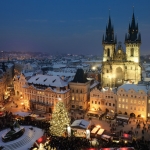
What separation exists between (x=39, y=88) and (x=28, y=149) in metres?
28.9

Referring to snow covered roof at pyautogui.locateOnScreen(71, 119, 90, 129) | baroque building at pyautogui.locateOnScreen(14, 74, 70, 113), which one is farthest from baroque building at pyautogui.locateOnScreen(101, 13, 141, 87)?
snow covered roof at pyautogui.locateOnScreen(71, 119, 90, 129)

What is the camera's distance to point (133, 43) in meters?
79.2

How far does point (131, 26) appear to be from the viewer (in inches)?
3162

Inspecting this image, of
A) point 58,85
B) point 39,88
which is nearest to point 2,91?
point 39,88

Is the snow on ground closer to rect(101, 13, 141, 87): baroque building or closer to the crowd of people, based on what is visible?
the crowd of people

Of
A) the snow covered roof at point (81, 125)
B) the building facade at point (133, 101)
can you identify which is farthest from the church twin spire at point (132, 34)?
the snow covered roof at point (81, 125)

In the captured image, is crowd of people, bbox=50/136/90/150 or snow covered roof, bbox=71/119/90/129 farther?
snow covered roof, bbox=71/119/90/129

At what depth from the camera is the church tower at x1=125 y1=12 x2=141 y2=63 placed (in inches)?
3115

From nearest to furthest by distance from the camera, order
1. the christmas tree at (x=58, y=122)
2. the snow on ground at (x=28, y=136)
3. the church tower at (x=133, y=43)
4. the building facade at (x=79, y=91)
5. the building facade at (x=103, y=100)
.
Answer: the snow on ground at (x=28, y=136) → the christmas tree at (x=58, y=122) → the building facade at (x=103, y=100) → the building facade at (x=79, y=91) → the church tower at (x=133, y=43)

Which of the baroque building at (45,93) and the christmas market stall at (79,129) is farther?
the baroque building at (45,93)

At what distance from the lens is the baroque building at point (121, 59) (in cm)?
7925

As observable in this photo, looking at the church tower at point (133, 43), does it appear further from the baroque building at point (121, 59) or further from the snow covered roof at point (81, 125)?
the snow covered roof at point (81, 125)

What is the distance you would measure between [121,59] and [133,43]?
7.97 m

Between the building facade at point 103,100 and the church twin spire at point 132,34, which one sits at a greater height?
the church twin spire at point 132,34
